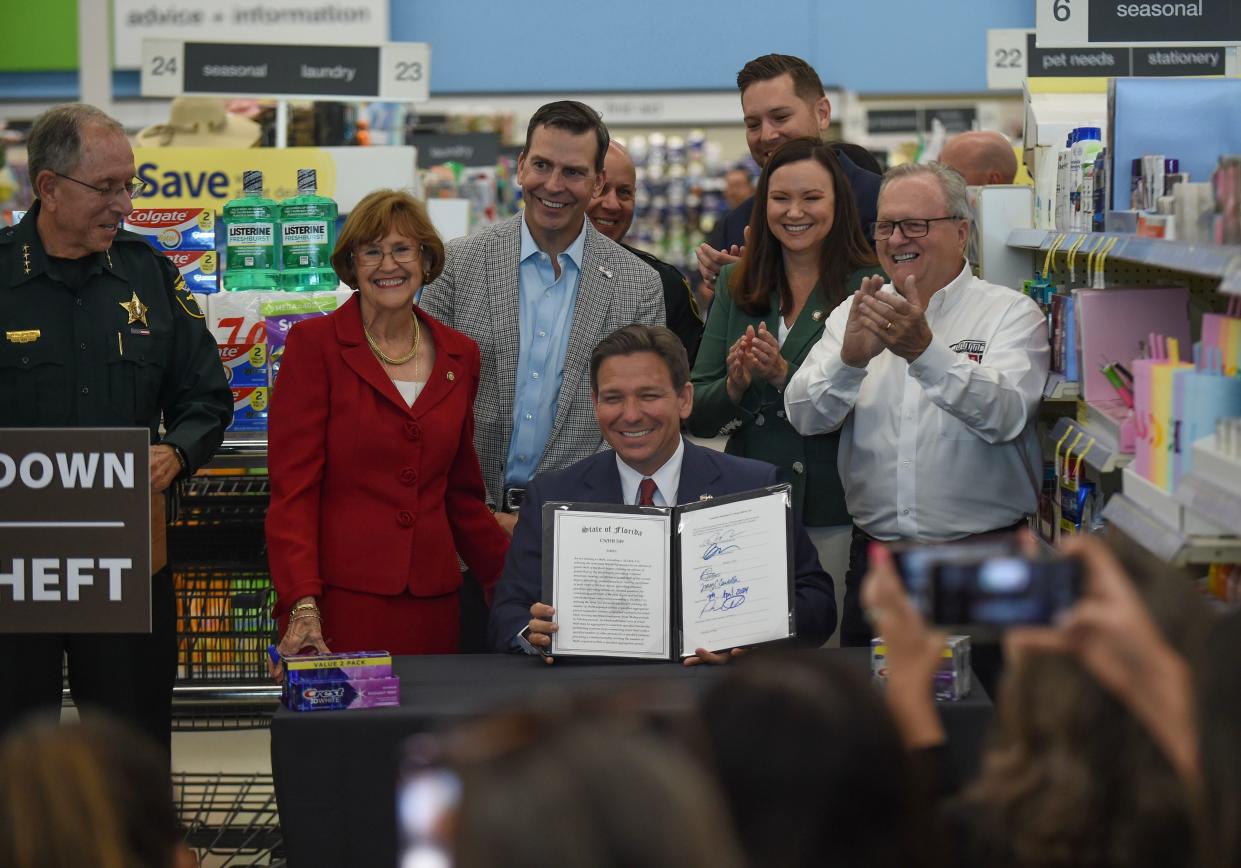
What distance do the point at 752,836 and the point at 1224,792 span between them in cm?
47

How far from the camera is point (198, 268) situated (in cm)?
447

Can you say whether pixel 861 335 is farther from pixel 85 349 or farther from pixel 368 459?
pixel 85 349

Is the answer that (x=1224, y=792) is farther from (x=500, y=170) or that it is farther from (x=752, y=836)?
(x=500, y=170)

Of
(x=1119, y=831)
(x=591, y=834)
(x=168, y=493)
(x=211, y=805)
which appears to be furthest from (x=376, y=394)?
(x=591, y=834)

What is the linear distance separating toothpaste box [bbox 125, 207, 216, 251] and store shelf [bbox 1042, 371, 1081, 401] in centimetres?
239

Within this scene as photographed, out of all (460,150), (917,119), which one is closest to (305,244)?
(460,150)

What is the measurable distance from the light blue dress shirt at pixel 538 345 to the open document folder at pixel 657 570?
0.90m

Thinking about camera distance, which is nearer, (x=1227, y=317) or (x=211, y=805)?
(x=1227, y=317)

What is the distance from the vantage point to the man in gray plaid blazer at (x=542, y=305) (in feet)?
13.6

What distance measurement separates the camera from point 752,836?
4.70 feet

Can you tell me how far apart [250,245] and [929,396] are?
6.62 ft

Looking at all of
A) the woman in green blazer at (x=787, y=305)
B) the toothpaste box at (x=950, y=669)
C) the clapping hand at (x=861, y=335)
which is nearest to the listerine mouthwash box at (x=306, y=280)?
the woman in green blazer at (x=787, y=305)

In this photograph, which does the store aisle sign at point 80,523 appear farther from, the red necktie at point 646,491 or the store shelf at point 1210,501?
the store shelf at point 1210,501

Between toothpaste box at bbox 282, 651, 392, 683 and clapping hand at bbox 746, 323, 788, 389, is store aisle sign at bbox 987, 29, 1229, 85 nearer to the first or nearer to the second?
clapping hand at bbox 746, 323, 788, 389
